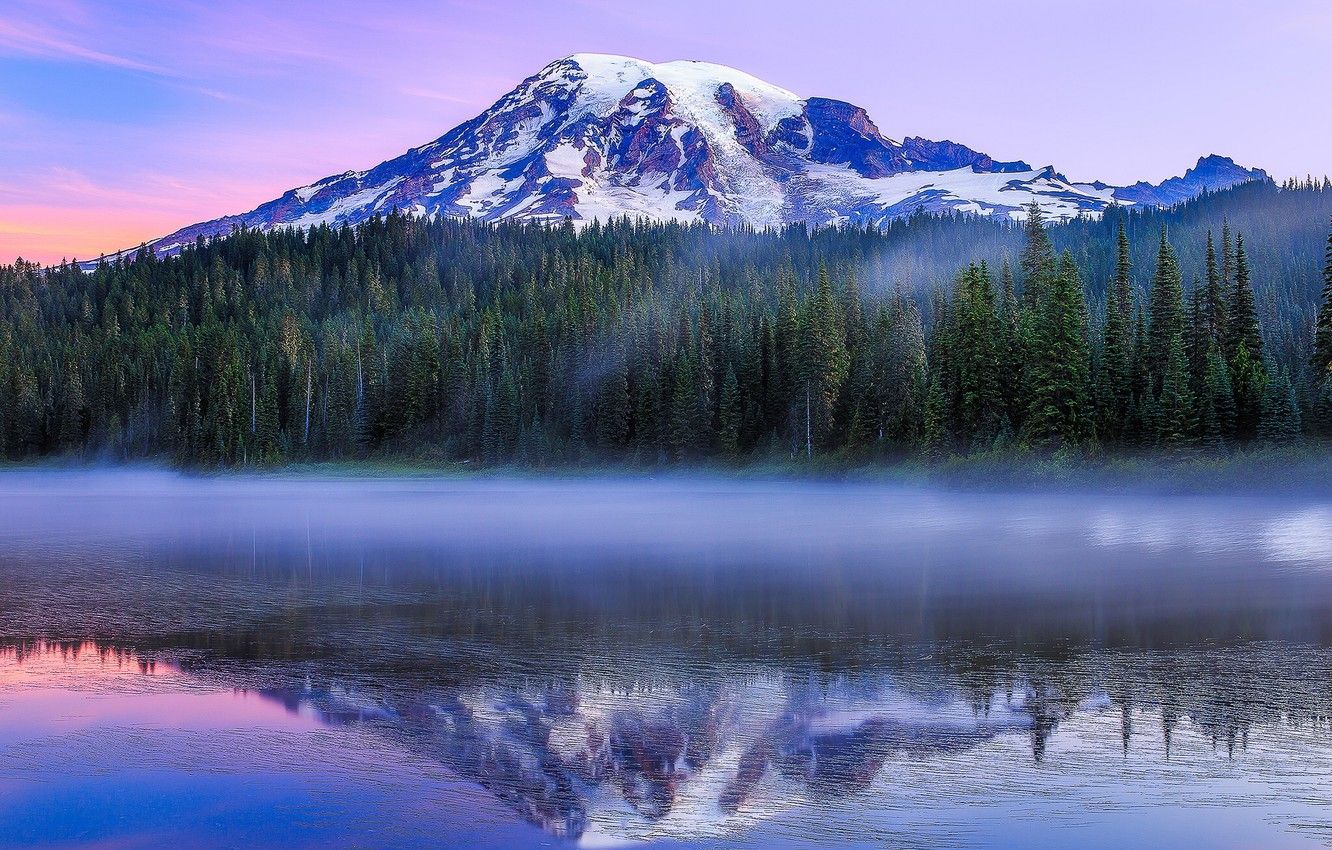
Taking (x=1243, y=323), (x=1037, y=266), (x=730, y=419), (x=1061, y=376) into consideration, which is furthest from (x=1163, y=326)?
(x=730, y=419)

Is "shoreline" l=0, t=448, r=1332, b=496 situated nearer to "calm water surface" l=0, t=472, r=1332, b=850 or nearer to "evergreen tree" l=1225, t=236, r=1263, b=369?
"evergreen tree" l=1225, t=236, r=1263, b=369

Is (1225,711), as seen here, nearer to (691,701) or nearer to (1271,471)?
(691,701)

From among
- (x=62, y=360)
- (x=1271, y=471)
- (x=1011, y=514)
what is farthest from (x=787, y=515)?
(x=62, y=360)

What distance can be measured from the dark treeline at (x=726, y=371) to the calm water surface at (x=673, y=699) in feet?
124

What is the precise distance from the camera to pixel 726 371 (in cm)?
10350

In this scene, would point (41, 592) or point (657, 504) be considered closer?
point (41, 592)

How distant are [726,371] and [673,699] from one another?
295 feet

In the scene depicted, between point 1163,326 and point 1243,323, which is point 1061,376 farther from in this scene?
point 1243,323

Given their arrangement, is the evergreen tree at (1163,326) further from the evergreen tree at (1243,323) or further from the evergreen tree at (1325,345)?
the evergreen tree at (1325,345)

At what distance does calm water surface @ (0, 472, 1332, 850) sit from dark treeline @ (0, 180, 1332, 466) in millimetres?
37933

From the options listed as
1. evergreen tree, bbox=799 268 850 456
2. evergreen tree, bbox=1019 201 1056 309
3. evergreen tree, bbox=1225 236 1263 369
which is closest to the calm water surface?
evergreen tree, bbox=1225 236 1263 369

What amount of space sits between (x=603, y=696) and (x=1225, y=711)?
7.79 metres

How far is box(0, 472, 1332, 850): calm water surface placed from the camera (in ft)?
31.5

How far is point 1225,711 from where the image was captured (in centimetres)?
1301
